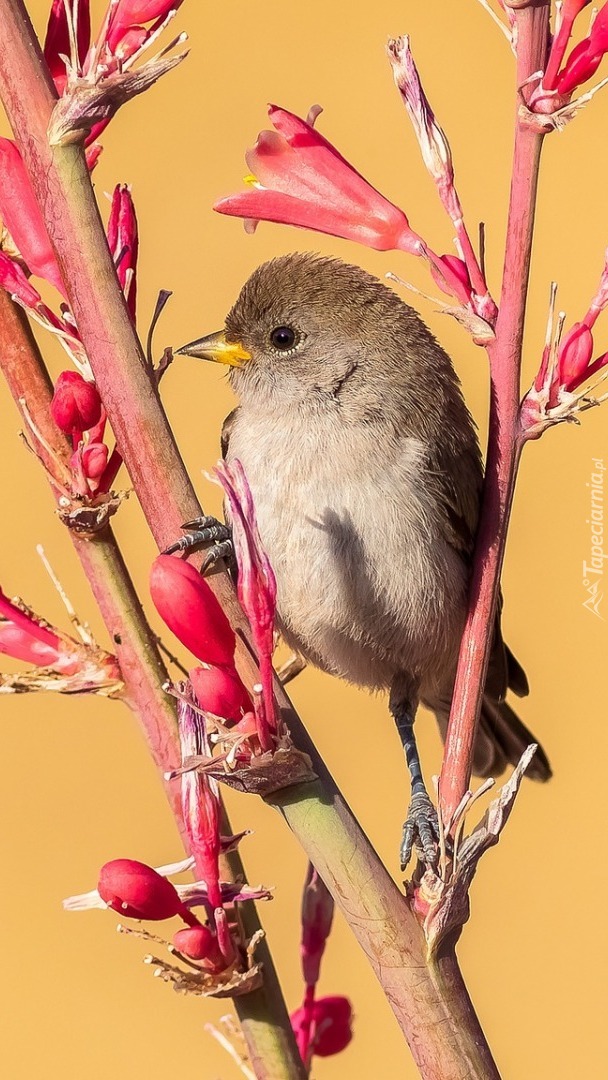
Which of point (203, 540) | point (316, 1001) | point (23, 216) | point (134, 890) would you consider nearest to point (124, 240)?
point (23, 216)

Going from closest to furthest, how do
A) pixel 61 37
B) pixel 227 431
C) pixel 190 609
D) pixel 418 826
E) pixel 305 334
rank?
pixel 190 609 < pixel 61 37 < pixel 418 826 < pixel 305 334 < pixel 227 431

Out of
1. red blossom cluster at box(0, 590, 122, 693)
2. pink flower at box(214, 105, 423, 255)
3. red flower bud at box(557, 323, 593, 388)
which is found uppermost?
pink flower at box(214, 105, 423, 255)

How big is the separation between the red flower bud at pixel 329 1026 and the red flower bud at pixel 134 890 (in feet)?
1.33

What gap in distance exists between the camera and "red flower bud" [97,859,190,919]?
3.25 ft

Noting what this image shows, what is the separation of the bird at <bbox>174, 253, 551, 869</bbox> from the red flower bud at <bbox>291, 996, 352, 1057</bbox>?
0.48 metres

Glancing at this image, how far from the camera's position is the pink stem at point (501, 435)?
998mm

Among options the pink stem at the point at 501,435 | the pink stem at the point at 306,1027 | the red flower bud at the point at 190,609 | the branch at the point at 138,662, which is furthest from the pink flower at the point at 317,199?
the pink stem at the point at 306,1027

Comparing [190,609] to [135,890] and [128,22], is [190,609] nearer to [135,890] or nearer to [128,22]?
[135,890]

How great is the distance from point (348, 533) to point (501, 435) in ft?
2.60

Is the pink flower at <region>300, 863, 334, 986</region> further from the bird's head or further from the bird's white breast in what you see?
the bird's head

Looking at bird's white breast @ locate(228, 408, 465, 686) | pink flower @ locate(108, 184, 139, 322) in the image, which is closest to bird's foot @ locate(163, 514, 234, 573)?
pink flower @ locate(108, 184, 139, 322)

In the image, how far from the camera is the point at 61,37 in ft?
3.87

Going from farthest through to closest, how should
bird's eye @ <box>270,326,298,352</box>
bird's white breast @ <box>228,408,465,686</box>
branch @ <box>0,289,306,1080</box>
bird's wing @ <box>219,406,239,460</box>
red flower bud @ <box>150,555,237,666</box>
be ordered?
bird's wing @ <box>219,406,239,460</box>, bird's eye @ <box>270,326,298,352</box>, bird's white breast @ <box>228,408,465,686</box>, branch @ <box>0,289,306,1080</box>, red flower bud @ <box>150,555,237,666</box>

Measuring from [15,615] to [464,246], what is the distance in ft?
1.76
